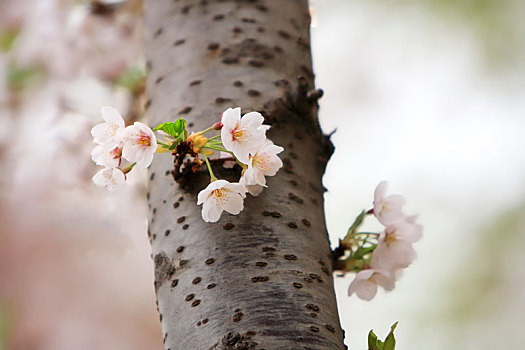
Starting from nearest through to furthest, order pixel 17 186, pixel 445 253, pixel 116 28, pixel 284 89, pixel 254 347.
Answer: pixel 254 347, pixel 284 89, pixel 116 28, pixel 17 186, pixel 445 253

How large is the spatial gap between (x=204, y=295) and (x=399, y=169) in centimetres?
238

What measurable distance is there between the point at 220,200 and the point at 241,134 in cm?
7

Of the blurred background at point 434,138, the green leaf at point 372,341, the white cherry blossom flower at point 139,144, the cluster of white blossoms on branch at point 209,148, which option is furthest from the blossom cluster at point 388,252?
the blurred background at point 434,138

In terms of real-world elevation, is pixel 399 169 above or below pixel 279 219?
above

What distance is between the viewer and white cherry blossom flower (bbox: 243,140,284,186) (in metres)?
0.58

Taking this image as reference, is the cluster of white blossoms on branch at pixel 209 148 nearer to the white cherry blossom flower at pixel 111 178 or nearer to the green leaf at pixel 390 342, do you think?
the white cherry blossom flower at pixel 111 178

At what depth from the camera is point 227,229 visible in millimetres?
590

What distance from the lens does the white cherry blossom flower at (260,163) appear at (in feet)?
1.90

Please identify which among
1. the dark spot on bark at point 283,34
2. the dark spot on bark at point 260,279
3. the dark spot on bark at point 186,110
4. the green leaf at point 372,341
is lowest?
the green leaf at point 372,341

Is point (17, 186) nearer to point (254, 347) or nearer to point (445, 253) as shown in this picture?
point (254, 347)

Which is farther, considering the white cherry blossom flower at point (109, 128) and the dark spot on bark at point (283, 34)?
the dark spot on bark at point (283, 34)

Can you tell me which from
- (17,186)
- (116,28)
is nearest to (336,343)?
(116,28)

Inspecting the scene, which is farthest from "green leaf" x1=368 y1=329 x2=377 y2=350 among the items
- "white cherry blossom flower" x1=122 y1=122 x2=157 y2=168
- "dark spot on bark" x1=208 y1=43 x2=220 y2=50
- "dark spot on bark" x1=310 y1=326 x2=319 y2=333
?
"dark spot on bark" x1=208 y1=43 x2=220 y2=50

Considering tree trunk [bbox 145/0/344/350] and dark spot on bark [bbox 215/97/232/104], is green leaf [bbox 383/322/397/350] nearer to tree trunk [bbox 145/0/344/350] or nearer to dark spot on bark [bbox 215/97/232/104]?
tree trunk [bbox 145/0/344/350]
